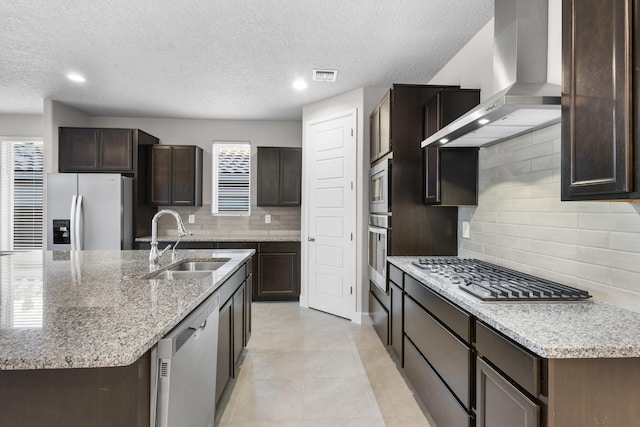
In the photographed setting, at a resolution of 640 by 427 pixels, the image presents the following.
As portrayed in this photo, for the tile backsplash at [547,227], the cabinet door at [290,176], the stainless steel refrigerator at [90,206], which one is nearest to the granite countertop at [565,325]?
the tile backsplash at [547,227]

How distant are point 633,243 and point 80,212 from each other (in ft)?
16.8

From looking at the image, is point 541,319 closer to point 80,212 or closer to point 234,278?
point 234,278

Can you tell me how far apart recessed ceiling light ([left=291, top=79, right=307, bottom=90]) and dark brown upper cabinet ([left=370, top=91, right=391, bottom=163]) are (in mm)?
835

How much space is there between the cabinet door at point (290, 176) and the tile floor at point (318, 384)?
1940 millimetres

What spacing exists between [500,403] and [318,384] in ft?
5.03

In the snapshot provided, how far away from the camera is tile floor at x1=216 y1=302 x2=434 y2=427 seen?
2.12 metres

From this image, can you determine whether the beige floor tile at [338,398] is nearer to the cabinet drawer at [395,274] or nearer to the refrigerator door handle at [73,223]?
the cabinet drawer at [395,274]

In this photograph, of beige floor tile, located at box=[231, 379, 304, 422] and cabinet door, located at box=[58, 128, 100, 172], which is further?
cabinet door, located at box=[58, 128, 100, 172]

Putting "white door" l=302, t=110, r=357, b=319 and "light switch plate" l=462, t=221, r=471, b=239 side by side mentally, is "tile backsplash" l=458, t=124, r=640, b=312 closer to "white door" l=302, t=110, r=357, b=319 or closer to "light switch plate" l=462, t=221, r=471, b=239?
"light switch plate" l=462, t=221, r=471, b=239

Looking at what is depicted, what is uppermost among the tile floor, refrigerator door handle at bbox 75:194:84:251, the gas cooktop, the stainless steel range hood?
the stainless steel range hood

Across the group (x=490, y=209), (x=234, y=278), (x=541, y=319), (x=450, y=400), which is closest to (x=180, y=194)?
(x=234, y=278)

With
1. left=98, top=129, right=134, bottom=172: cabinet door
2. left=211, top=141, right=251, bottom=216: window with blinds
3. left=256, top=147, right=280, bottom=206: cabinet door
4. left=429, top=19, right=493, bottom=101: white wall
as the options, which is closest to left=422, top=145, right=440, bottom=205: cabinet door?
left=429, top=19, right=493, bottom=101: white wall

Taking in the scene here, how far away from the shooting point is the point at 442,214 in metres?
2.99

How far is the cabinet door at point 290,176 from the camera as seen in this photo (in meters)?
5.01
